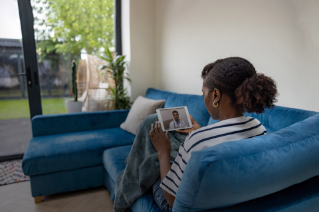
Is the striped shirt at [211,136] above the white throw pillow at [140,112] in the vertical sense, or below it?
above

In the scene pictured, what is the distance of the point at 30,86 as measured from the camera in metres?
2.72

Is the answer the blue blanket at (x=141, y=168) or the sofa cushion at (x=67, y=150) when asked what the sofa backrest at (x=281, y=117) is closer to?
the blue blanket at (x=141, y=168)

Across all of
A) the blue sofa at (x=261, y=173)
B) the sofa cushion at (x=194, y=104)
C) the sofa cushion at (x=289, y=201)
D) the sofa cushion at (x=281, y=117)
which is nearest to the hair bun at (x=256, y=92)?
the blue sofa at (x=261, y=173)

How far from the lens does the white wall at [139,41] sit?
295 centimetres

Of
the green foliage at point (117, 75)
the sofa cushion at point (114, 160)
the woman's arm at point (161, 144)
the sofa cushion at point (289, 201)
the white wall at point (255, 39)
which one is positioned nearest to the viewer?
the sofa cushion at point (289, 201)

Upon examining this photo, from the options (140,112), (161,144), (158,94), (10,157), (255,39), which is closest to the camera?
(161,144)

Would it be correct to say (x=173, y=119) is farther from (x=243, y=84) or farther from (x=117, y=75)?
(x=117, y=75)

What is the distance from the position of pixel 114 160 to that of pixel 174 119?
72 centimetres

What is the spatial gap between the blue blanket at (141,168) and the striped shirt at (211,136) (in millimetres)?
260

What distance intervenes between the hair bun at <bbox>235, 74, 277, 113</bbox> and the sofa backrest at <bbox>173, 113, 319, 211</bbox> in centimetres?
14

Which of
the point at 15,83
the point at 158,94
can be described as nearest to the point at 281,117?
the point at 158,94

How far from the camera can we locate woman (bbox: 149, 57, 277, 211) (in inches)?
30.5

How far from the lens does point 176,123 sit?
→ 4.03 feet

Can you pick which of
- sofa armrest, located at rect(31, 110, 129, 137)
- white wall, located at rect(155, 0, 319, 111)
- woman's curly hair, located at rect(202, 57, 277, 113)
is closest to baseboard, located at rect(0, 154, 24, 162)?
sofa armrest, located at rect(31, 110, 129, 137)
